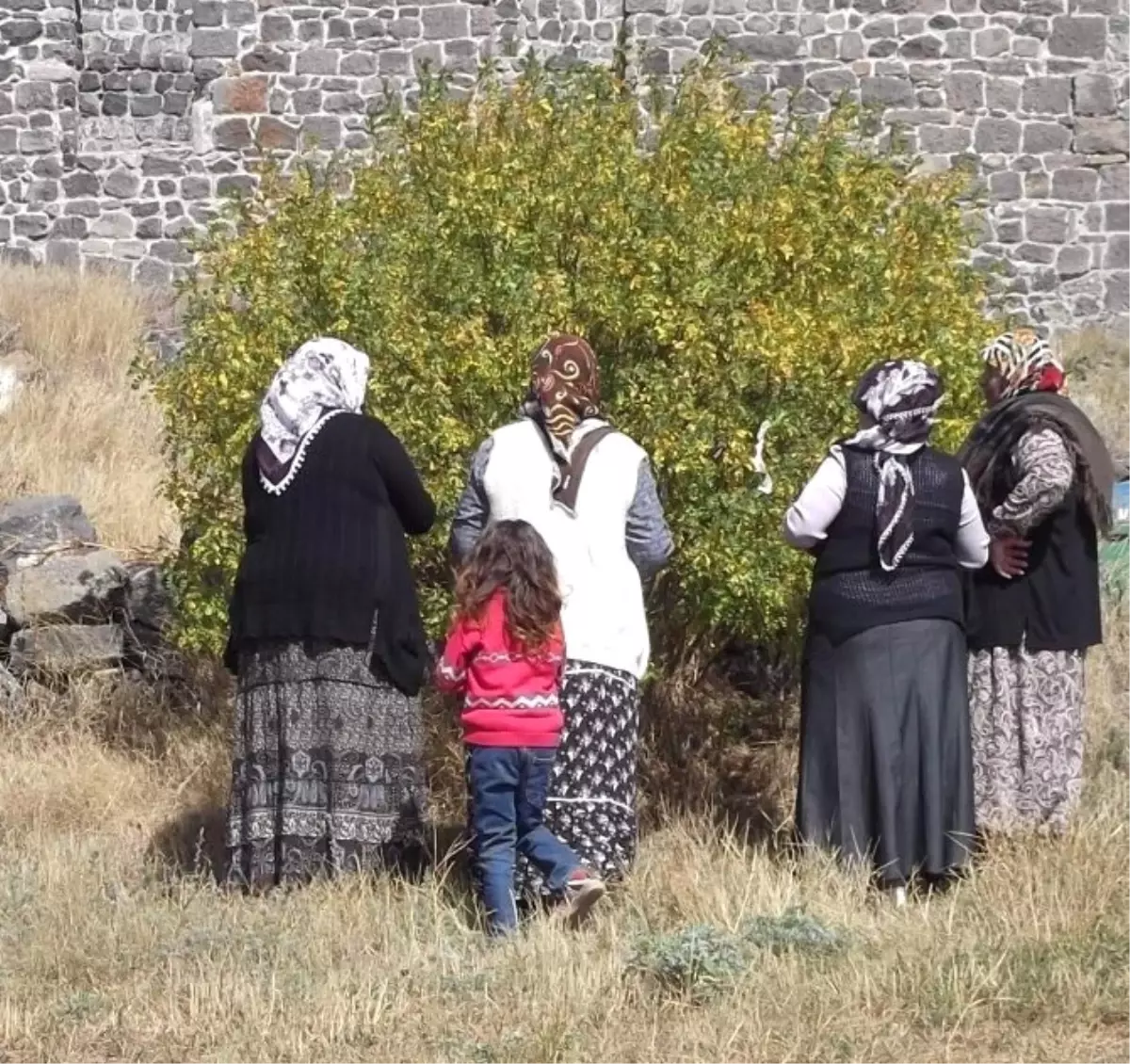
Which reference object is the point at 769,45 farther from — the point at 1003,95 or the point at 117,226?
the point at 117,226

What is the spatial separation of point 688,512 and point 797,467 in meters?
0.41

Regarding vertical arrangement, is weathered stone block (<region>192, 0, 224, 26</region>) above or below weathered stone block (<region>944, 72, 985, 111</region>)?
above

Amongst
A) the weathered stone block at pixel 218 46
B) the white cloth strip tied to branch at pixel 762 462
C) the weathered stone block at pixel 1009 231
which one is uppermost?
the weathered stone block at pixel 218 46

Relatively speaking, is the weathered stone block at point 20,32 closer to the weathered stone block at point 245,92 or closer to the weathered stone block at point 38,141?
the weathered stone block at point 38,141

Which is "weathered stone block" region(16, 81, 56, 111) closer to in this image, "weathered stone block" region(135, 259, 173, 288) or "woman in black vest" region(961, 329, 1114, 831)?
"weathered stone block" region(135, 259, 173, 288)

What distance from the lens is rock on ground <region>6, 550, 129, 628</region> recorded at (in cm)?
938

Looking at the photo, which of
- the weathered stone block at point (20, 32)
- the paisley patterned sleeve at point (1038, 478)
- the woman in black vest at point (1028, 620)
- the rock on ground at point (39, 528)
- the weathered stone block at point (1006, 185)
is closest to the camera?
the paisley patterned sleeve at point (1038, 478)

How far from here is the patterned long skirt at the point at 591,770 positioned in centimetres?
671

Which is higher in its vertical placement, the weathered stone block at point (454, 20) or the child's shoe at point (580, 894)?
the weathered stone block at point (454, 20)

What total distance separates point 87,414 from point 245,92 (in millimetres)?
5477

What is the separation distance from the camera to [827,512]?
674 centimetres

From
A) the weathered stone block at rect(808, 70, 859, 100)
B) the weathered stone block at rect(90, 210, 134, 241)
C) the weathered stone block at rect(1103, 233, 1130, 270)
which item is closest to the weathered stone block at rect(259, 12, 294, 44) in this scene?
the weathered stone block at rect(90, 210, 134, 241)

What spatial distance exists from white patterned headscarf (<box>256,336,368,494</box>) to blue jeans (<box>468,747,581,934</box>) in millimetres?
1001

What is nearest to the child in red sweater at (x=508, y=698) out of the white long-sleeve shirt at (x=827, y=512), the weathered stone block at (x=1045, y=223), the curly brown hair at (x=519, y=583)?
the curly brown hair at (x=519, y=583)
